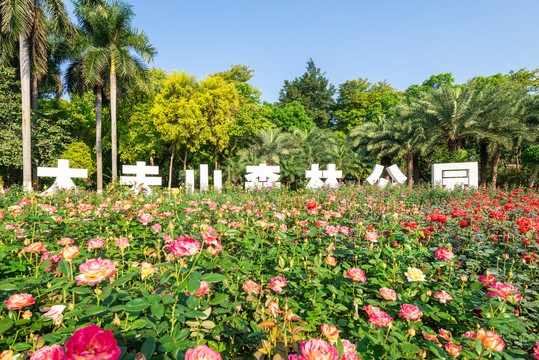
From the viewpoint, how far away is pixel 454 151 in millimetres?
15805

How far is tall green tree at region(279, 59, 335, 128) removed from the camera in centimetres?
3794

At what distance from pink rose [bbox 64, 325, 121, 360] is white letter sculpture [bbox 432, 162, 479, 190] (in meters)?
12.3

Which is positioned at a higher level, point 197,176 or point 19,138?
A: point 19,138

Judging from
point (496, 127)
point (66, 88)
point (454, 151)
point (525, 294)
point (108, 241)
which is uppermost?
point (66, 88)

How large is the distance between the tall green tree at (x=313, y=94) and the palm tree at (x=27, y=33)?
29.2 metres

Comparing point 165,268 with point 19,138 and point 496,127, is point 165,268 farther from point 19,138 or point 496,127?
point 19,138

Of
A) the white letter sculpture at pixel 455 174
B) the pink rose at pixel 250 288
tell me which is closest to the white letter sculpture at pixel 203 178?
the white letter sculpture at pixel 455 174

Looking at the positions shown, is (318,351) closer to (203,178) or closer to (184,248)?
(184,248)

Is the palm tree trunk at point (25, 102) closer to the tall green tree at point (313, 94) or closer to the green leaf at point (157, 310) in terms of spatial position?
the green leaf at point (157, 310)

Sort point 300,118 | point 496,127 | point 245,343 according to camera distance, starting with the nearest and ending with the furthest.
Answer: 1. point 245,343
2. point 496,127
3. point 300,118

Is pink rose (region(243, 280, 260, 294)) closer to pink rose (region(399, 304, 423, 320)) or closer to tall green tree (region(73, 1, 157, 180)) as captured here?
pink rose (region(399, 304, 423, 320))

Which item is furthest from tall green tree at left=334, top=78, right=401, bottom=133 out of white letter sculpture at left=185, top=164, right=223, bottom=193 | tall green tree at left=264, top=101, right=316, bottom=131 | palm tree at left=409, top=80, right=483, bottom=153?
white letter sculpture at left=185, top=164, right=223, bottom=193

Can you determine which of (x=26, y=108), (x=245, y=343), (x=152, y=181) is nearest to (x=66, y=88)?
(x=26, y=108)

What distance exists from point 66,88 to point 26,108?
8206 mm
